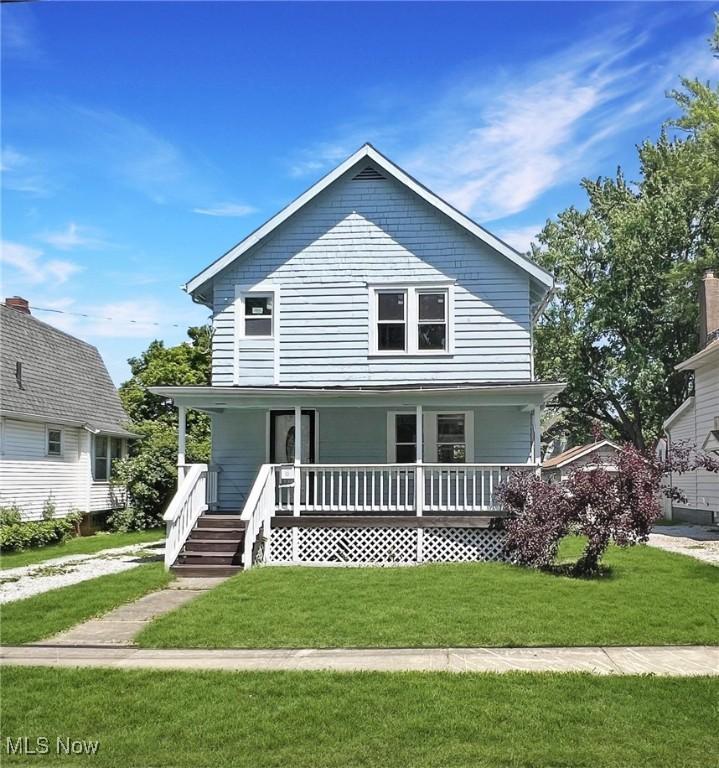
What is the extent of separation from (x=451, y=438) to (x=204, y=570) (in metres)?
6.84

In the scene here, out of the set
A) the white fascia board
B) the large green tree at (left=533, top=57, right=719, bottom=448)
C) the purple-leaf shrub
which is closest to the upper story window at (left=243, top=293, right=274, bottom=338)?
the purple-leaf shrub

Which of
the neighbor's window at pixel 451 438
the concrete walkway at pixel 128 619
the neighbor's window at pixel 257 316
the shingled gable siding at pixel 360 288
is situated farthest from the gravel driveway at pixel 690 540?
the neighbor's window at pixel 257 316

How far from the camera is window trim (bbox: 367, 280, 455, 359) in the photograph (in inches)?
695

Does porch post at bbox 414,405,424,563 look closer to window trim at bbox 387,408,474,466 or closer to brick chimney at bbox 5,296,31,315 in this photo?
window trim at bbox 387,408,474,466

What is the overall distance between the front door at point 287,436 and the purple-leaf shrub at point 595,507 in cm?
576

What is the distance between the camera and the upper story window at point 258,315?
59.5 feet

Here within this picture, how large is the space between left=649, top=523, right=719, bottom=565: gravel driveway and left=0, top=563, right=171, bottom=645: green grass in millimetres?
10838

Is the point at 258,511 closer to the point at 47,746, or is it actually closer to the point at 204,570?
the point at 204,570

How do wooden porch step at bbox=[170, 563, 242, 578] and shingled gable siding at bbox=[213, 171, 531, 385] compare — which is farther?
shingled gable siding at bbox=[213, 171, 531, 385]

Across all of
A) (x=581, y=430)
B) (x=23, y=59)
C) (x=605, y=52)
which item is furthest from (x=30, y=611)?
(x=581, y=430)

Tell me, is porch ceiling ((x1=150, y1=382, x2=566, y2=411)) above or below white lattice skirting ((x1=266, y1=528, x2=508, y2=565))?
above

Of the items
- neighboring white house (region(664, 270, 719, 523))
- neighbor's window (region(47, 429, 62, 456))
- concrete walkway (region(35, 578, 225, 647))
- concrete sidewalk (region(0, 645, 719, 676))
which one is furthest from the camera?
neighbor's window (region(47, 429, 62, 456))

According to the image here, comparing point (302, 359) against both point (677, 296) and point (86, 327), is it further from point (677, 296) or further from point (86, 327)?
point (677, 296)

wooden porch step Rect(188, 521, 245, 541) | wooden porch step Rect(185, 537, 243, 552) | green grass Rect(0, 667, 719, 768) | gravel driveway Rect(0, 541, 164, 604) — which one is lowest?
gravel driveway Rect(0, 541, 164, 604)
